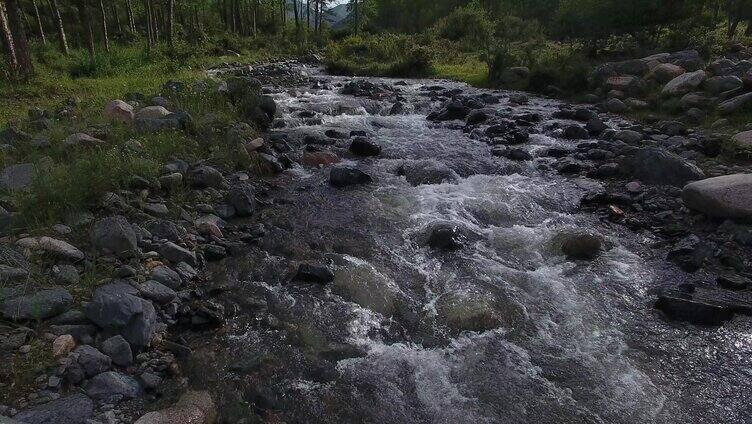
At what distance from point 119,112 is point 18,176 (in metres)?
4.17

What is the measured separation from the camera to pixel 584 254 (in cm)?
796

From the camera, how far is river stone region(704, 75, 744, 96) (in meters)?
15.6

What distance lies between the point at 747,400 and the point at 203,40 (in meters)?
42.1

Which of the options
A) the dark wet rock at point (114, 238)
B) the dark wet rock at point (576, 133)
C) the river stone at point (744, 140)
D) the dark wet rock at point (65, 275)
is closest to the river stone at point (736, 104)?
the river stone at point (744, 140)

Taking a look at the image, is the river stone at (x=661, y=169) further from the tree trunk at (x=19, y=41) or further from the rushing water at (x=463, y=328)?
the tree trunk at (x=19, y=41)

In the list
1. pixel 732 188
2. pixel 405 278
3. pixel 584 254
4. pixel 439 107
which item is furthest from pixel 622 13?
pixel 405 278

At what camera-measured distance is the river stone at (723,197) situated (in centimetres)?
824

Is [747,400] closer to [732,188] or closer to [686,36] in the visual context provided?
[732,188]

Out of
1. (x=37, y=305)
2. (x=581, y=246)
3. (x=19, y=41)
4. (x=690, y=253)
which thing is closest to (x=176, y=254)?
(x=37, y=305)

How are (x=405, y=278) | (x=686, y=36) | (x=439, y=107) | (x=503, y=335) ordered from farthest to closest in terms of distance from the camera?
(x=686, y=36) < (x=439, y=107) < (x=405, y=278) < (x=503, y=335)

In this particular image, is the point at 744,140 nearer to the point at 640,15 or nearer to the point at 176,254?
the point at 176,254

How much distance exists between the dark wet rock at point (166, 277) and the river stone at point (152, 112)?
6678 mm

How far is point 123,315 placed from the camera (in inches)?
206

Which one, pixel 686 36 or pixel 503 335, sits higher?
pixel 686 36
